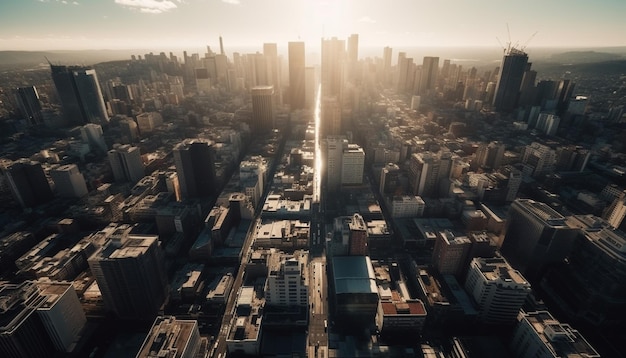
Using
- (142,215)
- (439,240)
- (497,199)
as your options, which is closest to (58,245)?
(142,215)

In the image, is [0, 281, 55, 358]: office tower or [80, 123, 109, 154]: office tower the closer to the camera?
[0, 281, 55, 358]: office tower

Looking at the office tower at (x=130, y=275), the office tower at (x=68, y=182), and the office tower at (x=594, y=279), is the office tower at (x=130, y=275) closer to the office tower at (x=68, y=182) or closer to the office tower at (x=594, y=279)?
the office tower at (x=68, y=182)

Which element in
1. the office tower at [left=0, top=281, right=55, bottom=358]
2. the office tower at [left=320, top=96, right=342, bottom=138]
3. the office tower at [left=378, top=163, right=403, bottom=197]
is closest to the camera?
the office tower at [left=0, top=281, right=55, bottom=358]

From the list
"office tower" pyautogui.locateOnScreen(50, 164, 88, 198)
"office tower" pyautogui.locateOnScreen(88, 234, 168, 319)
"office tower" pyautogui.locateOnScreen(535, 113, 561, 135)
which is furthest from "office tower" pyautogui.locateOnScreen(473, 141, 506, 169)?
"office tower" pyautogui.locateOnScreen(50, 164, 88, 198)

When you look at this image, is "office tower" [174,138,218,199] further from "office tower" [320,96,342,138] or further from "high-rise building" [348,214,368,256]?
"office tower" [320,96,342,138]

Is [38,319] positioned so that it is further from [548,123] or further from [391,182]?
[548,123]

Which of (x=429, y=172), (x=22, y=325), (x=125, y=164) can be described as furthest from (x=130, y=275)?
(x=429, y=172)

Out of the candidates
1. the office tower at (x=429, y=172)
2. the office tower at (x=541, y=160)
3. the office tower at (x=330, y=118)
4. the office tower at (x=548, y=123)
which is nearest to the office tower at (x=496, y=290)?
the office tower at (x=429, y=172)
